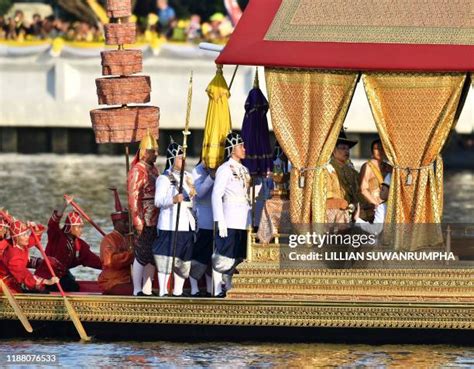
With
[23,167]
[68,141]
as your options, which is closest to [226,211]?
[23,167]

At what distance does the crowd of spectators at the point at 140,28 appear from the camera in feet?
142

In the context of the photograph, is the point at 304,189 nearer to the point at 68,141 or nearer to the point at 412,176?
the point at 412,176

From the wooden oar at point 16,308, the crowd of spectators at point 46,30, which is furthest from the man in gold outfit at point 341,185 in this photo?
the crowd of spectators at point 46,30

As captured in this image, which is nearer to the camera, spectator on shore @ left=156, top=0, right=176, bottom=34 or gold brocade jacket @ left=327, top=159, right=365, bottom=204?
gold brocade jacket @ left=327, top=159, right=365, bottom=204

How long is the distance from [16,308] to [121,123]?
2.01 meters

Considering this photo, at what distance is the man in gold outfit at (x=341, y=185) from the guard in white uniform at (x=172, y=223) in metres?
1.29

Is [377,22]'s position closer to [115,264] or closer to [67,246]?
[115,264]

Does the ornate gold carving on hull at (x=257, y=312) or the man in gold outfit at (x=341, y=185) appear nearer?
the ornate gold carving on hull at (x=257, y=312)

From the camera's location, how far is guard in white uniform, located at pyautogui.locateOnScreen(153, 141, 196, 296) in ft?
64.0

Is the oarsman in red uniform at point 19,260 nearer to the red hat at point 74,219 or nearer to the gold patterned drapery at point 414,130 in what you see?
the red hat at point 74,219

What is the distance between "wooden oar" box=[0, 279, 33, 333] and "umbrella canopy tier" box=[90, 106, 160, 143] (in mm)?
1651

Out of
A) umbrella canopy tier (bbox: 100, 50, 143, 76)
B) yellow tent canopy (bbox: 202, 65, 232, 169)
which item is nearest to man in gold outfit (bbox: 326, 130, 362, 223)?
yellow tent canopy (bbox: 202, 65, 232, 169)

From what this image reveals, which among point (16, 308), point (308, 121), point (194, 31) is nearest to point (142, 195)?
point (16, 308)

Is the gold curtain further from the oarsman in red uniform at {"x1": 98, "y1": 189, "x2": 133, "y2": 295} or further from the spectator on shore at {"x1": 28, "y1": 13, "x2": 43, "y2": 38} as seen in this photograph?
the spectator on shore at {"x1": 28, "y1": 13, "x2": 43, "y2": 38}
